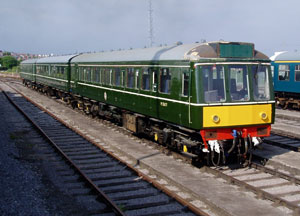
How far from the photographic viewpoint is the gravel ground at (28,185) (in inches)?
328

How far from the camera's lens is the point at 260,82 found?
11219 millimetres

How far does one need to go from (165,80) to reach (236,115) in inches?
102

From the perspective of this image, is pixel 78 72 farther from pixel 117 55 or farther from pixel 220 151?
pixel 220 151

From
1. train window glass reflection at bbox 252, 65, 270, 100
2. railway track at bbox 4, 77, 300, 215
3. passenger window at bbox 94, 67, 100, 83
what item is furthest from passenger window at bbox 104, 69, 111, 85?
train window glass reflection at bbox 252, 65, 270, 100

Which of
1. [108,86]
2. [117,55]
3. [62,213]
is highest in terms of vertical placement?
[117,55]

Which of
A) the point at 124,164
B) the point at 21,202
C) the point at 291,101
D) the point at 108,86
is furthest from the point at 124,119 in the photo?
the point at 291,101

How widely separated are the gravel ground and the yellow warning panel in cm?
402

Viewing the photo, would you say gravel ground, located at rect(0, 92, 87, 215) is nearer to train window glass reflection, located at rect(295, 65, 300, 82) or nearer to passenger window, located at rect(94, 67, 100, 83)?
passenger window, located at rect(94, 67, 100, 83)

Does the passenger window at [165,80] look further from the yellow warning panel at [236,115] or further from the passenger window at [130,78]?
the passenger window at [130,78]

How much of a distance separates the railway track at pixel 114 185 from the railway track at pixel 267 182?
179cm

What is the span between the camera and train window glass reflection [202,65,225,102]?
10.6 metres

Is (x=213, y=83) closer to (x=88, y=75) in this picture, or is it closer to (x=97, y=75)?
(x=97, y=75)

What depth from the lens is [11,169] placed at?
11.2 meters

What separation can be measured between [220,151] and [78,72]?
13827 mm
